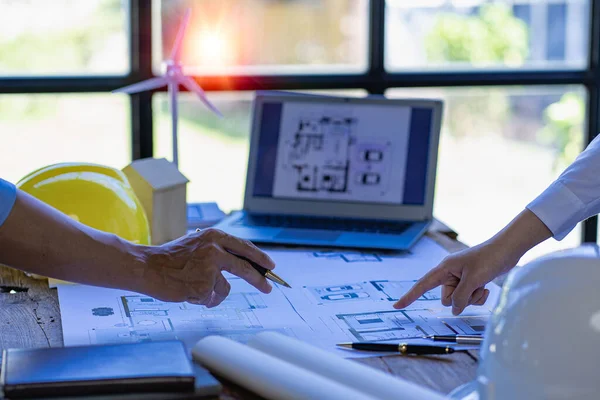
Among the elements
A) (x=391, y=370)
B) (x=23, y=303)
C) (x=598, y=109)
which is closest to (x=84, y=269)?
(x=23, y=303)

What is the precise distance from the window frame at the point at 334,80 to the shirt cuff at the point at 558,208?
141 centimetres

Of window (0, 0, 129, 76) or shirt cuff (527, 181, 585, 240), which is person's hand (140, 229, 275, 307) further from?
window (0, 0, 129, 76)

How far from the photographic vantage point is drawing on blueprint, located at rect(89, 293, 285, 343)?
3.83 feet

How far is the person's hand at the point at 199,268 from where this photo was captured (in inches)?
48.5

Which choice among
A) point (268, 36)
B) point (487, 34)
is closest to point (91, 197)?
point (268, 36)

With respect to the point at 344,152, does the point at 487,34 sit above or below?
above

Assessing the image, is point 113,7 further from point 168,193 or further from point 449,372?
point 449,372

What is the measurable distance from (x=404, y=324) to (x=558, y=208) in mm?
356

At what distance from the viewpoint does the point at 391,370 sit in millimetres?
1045

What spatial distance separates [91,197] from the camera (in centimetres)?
151

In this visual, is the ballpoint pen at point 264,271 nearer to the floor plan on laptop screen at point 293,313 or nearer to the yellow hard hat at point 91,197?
the floor plan on laptop screen at point 293,313

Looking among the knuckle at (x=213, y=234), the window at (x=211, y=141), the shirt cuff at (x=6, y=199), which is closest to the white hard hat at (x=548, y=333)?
the knuckle at (x=213, y=234)

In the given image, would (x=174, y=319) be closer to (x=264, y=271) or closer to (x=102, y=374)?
(x=264, y=271)

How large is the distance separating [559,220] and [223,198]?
5.51ft
